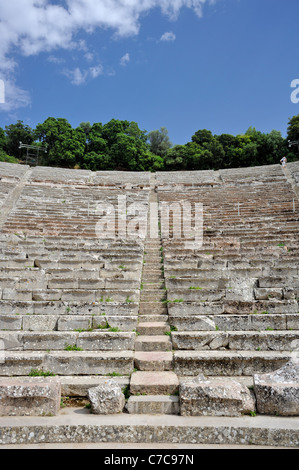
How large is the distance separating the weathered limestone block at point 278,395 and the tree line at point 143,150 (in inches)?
1143

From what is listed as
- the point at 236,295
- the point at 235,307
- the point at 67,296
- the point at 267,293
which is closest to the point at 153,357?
the point at 235,307

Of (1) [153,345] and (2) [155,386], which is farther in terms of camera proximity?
(1) [153,345]

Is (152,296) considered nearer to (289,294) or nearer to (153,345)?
(153,345)

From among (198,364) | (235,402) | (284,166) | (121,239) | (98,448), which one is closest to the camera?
(98,448)

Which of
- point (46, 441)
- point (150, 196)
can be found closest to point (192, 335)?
point (46, 441)

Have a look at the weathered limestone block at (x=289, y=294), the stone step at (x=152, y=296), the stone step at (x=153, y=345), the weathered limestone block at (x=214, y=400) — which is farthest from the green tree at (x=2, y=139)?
the weathered limestone block at (x=214, y=400)

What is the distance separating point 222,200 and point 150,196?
13.9ft

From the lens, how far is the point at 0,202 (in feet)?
43.3

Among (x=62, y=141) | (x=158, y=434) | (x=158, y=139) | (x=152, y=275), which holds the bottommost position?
(x=158, y=434)

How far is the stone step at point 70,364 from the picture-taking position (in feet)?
13.2

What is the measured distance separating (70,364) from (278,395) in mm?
2519

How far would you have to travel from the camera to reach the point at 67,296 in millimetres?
5668

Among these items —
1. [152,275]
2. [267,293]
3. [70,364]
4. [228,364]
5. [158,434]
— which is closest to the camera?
[158,434]

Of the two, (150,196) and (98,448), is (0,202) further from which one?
(98,448)
